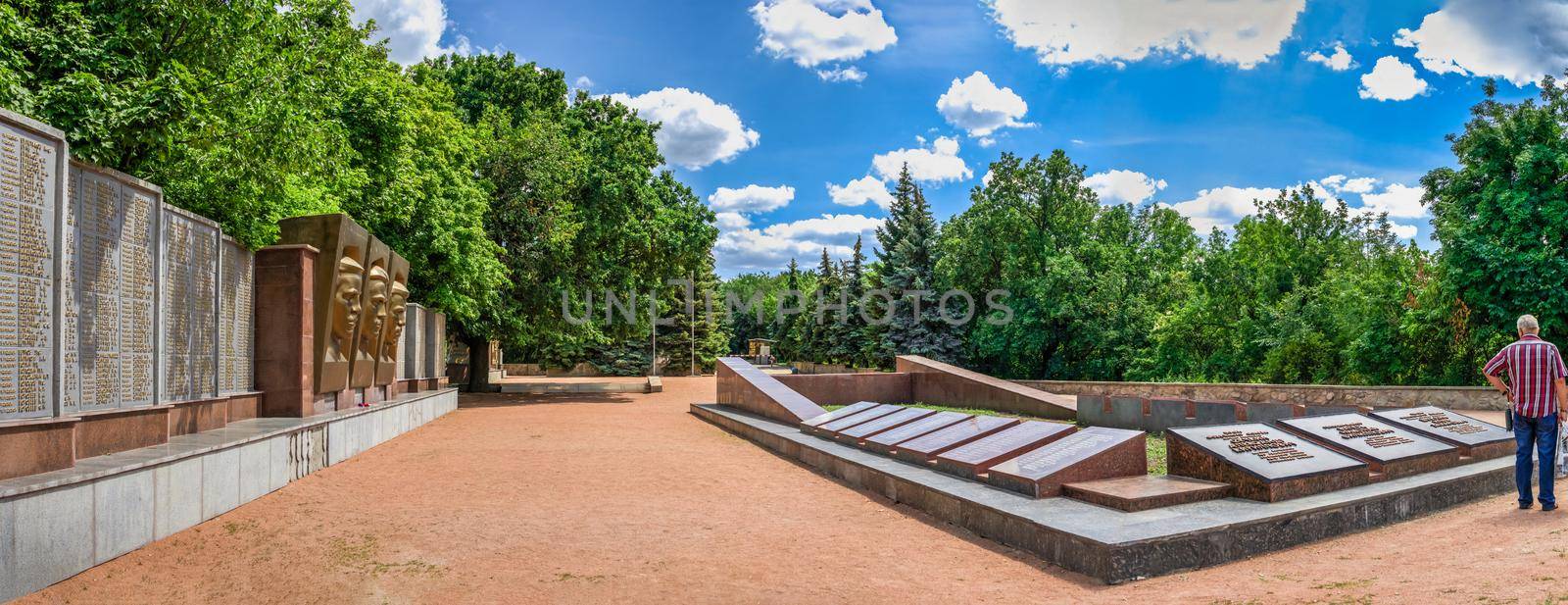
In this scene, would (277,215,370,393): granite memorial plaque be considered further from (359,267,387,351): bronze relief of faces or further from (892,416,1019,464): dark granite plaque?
(892,416,1019,464): dark granite plaque

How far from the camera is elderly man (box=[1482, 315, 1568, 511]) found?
19.6 ft

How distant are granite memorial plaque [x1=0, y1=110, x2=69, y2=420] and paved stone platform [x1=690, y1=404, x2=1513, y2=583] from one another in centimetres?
649

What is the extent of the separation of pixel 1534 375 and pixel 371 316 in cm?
1391

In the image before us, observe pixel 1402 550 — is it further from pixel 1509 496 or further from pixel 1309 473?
pixel 1509 496

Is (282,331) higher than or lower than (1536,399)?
higher

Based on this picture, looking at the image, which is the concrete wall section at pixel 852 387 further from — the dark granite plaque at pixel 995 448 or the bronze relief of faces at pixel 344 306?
the dark granite plaque at pixel 995 448

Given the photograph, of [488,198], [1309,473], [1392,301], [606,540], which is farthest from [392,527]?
[1392,301]

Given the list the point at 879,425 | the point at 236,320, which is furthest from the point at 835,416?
the point at 236,320

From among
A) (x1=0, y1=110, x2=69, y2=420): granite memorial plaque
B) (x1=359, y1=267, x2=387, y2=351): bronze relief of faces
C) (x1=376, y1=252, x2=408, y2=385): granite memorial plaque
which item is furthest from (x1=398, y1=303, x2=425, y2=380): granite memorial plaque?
(x1=0, y1=110, x2=69, y2=420): granite memorial plaque

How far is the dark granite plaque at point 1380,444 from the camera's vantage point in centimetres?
695

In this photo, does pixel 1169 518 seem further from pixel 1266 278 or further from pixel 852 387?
pixel 1266 278

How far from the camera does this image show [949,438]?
850cm

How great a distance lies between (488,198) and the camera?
2320cm

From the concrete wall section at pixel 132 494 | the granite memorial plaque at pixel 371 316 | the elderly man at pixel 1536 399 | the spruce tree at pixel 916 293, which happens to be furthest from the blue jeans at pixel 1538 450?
the spruce tree at pixel 916 293
